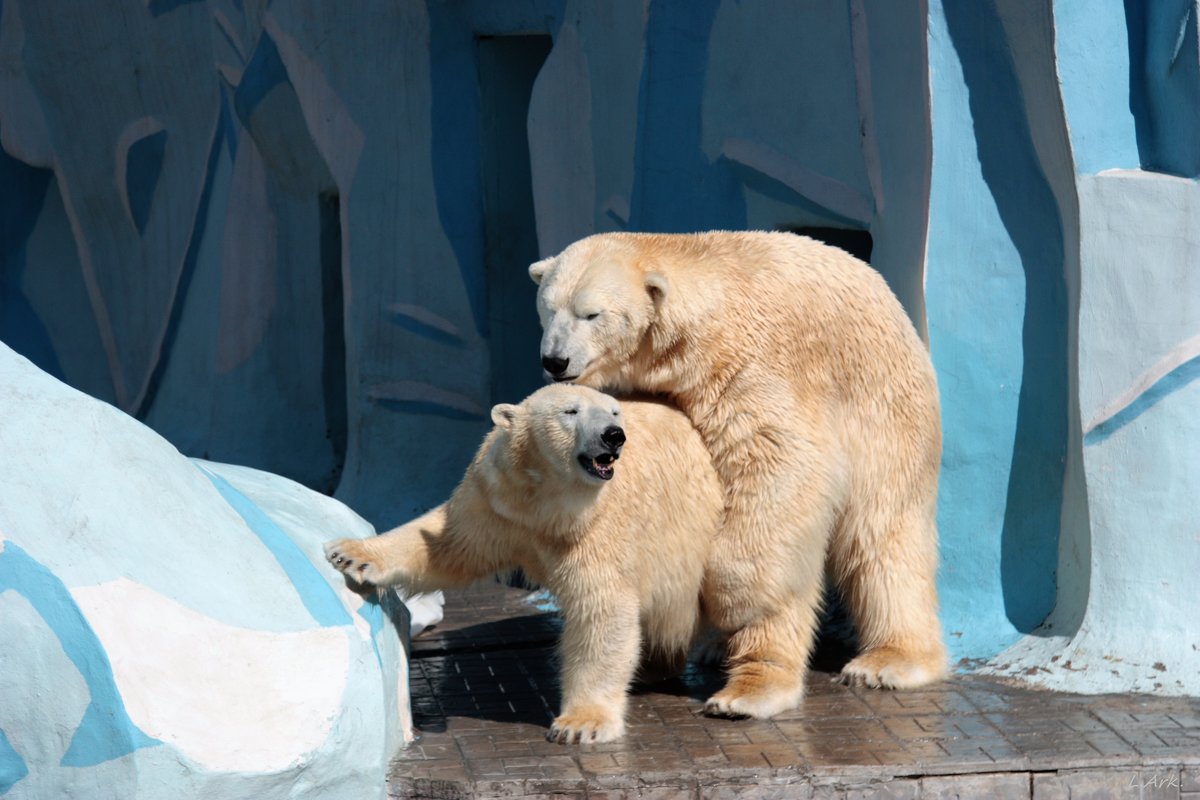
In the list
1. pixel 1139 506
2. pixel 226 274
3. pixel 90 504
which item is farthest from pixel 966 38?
pixel 226 274

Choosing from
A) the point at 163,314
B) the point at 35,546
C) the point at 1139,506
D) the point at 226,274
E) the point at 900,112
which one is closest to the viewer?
the point at 35,546

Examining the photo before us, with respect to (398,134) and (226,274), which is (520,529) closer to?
(398,134)

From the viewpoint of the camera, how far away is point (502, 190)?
759 centimetres

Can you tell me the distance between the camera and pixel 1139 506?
4.77 metres

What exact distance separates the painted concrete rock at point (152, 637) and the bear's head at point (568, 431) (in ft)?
2.05

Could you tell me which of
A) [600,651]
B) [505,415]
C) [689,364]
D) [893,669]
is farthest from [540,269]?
[893,669]

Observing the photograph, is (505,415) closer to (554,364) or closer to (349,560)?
(554,364)

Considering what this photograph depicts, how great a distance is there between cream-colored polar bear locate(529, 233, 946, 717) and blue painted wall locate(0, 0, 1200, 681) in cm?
32

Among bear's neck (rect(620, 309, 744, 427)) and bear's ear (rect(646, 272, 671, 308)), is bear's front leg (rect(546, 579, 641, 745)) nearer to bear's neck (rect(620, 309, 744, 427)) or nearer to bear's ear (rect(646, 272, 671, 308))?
bear's neck (rect(620, 309, 744, 427))

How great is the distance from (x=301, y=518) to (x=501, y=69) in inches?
142

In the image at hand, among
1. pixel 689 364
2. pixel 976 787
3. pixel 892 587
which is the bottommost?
pixel 976 787

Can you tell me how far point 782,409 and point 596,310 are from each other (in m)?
0.61

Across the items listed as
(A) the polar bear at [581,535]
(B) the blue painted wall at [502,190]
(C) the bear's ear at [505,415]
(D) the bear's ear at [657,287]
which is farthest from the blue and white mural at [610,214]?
(C) the bear's ear at [505,415]

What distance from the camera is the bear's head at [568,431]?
13.4 feet
